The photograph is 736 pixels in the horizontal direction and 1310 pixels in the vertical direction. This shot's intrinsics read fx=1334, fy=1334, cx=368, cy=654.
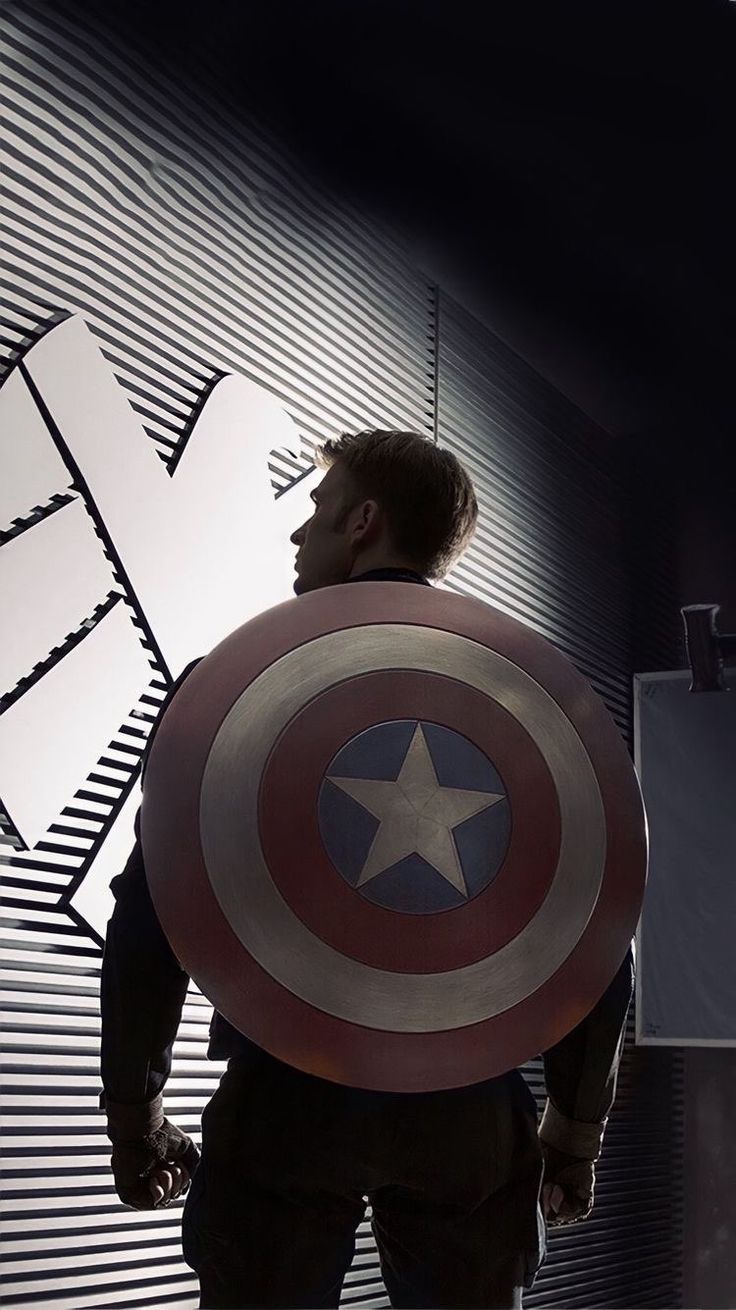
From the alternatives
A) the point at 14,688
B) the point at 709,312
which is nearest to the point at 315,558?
the point at 14,688

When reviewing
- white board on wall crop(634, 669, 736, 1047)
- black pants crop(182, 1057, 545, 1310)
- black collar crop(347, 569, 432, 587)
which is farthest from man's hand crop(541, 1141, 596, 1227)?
white board on wall crop(634, 669, 736, 1047)

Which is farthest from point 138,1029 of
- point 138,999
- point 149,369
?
point 149,369

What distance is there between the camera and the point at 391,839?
3.34 feet

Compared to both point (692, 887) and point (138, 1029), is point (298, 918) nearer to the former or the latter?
point (138, 1029)

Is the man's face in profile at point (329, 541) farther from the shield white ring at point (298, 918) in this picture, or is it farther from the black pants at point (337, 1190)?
the black pants at point (337, 1190)

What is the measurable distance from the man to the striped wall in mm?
1058

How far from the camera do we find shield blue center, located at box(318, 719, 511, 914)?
3.31ft

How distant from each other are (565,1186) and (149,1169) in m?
0.39

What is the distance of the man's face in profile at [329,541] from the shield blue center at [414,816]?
0.21 metres

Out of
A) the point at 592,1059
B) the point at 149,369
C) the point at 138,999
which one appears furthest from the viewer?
the point at 149,369

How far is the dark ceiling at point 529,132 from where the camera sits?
308 cm

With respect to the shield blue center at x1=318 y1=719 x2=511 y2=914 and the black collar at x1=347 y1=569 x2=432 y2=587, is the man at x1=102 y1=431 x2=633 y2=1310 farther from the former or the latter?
the shield blue center at x1=318 y1=719 x2=511 y2=914

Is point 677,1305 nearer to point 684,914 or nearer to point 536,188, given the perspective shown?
point 684,914

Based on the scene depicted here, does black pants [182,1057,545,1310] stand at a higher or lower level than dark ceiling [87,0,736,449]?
lower
